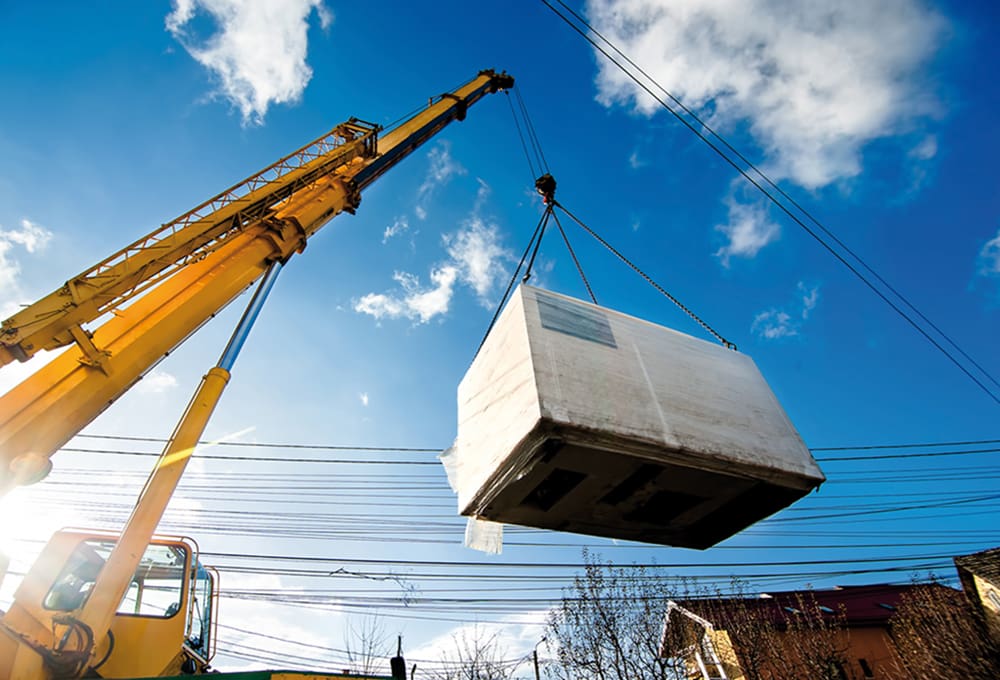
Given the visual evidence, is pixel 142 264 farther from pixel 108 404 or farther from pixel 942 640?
pixel 942 640

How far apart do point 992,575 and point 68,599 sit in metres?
24.1

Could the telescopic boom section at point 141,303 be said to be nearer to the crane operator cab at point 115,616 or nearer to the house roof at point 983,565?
the crane operator cab at point 115,616

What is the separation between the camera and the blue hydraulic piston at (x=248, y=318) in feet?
20.4

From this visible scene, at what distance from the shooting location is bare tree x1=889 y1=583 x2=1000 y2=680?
13.4 m

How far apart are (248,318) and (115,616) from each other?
3.49 metres

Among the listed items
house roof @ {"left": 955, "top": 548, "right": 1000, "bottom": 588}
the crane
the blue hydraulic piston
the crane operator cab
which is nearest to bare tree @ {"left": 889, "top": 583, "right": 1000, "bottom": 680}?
house roof @ {"left": 955, "top": 548, "right": 1000, "bottom": 588}

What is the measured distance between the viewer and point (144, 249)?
5430 mm

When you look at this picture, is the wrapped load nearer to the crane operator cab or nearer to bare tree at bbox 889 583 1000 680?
the crane operator cab

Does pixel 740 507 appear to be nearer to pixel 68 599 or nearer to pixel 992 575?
pixel 68 599

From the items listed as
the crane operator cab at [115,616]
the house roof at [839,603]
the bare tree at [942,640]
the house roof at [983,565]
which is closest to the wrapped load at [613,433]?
the crane operator cab at [115,616]

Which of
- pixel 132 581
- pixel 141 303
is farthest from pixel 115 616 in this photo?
pixel 141 303

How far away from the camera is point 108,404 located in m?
4.91

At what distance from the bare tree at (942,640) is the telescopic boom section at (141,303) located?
19.7 meters

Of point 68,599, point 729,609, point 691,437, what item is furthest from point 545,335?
point 729,609
